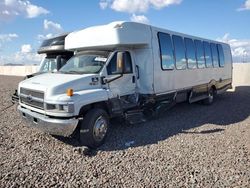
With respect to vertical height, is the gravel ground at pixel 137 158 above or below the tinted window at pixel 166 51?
below

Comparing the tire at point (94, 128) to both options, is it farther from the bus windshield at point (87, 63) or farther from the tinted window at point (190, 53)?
the tinted window at point (190, 53)

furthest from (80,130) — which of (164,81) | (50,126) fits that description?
(164,81)

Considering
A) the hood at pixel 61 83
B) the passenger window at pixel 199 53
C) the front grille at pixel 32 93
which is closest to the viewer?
the hood at pixel 61 83

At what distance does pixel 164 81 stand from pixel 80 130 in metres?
3.80

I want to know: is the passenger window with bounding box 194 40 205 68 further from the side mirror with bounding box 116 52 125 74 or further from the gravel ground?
the side mirror with bounding box 116 52 125 74

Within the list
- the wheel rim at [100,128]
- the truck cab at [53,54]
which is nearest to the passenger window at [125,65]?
the wheel rim at [100,128]

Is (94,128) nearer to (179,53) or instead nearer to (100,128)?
(100,128)

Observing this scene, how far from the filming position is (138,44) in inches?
297

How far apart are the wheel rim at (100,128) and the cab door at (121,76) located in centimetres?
81

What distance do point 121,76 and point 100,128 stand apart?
1.61m

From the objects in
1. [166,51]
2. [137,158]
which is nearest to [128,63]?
[166,51]

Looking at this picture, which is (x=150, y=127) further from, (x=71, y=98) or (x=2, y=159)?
(x=2, y=159)

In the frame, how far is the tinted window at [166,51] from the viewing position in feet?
27.6

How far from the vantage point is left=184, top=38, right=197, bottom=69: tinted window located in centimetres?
1016
